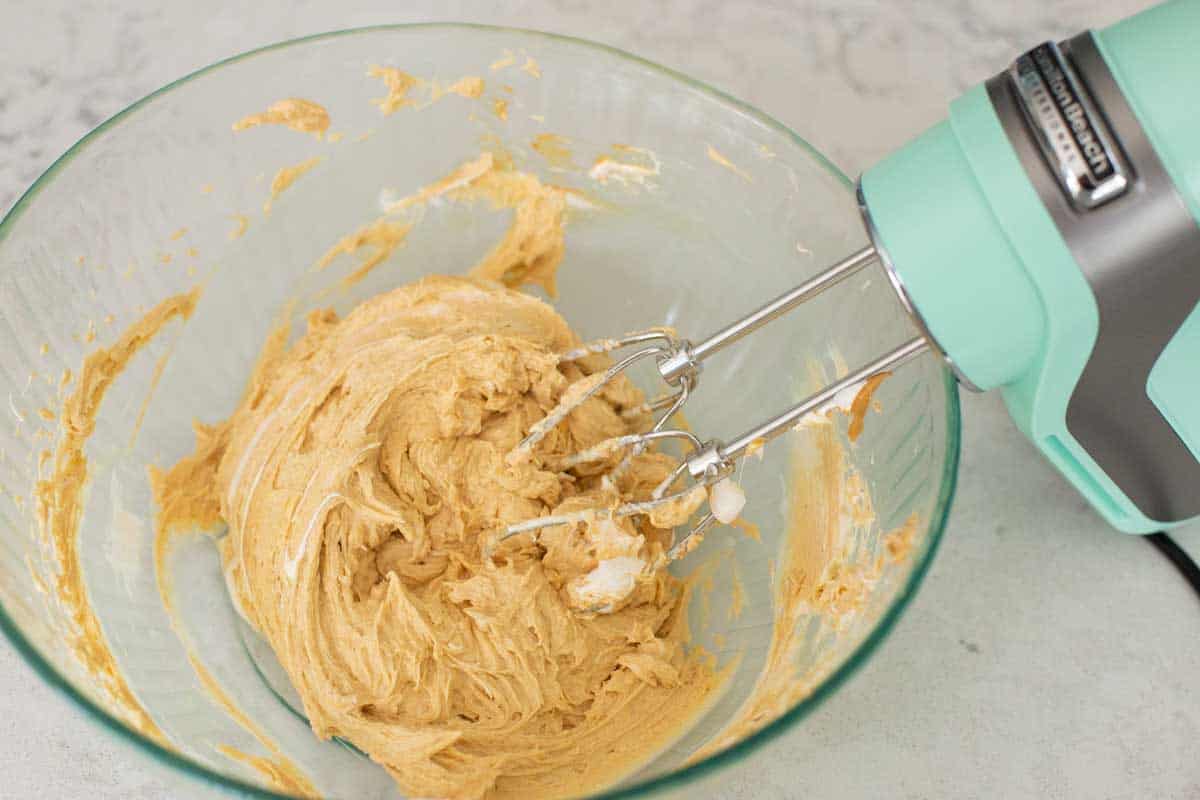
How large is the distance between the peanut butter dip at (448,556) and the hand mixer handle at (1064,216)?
1.43ft

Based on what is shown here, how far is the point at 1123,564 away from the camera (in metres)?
1.35

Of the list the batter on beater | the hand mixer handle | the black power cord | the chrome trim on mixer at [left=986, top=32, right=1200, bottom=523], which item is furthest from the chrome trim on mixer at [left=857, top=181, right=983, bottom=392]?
the black power cord

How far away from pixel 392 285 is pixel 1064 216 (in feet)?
2.92

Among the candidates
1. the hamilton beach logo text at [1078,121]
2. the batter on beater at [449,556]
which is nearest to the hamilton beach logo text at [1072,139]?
the hamilton beach logo text at [1078,121]

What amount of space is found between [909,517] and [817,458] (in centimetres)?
18

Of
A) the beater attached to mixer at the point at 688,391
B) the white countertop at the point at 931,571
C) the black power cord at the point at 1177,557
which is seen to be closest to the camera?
the beater attached to mixer at the point at 688,391

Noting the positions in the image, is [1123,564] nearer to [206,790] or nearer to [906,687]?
[906,687]

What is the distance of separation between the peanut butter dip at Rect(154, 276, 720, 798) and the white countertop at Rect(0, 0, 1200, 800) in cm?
21

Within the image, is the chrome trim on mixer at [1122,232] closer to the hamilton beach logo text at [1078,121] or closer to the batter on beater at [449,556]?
the hamilton beach logo text at [1078,121]

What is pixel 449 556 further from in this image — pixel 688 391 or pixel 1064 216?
pixel 1064 216

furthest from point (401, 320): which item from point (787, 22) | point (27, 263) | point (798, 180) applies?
point (787, 22)

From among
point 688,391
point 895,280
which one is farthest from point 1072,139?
point 688,391

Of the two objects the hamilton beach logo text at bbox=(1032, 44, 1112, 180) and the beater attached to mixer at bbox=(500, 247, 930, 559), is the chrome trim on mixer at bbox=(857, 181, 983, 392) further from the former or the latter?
the hamilton beach logo text at bbox=(1032, 44, 1112, 180)

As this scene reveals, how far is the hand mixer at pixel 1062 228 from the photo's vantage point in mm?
815
